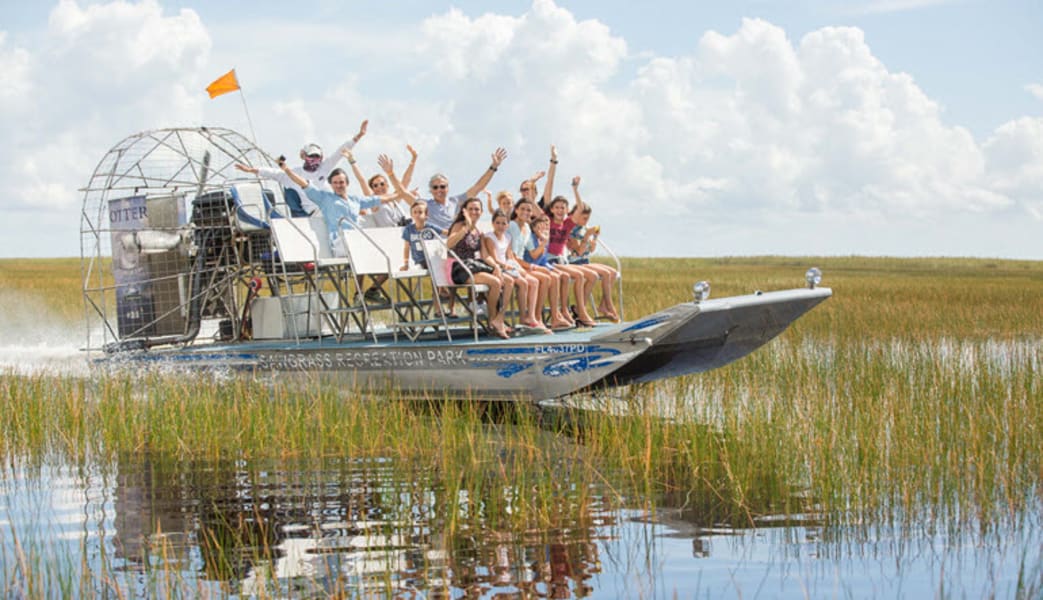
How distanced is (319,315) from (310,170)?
6.00 feet

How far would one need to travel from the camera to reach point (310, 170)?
14625 millimetres

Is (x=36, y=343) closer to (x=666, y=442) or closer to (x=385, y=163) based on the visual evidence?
(x=385, y=163)

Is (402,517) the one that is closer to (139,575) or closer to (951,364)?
(139,575)

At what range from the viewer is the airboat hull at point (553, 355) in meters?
12.1

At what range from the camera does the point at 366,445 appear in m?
10.9

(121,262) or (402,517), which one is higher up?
(121,262)

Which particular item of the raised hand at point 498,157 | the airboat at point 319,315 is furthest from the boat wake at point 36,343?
the raised hand at point 498,157

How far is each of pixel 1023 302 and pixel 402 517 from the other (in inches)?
939

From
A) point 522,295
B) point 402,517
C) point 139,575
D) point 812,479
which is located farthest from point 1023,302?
point 139,575

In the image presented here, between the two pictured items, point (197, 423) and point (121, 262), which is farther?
point (121, 262)

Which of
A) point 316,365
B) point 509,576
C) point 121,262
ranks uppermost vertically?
point 121,262

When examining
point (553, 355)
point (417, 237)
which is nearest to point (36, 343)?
point (417, 237)

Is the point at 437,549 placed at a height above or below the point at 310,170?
below

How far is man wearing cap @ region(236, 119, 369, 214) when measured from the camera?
14375mm
